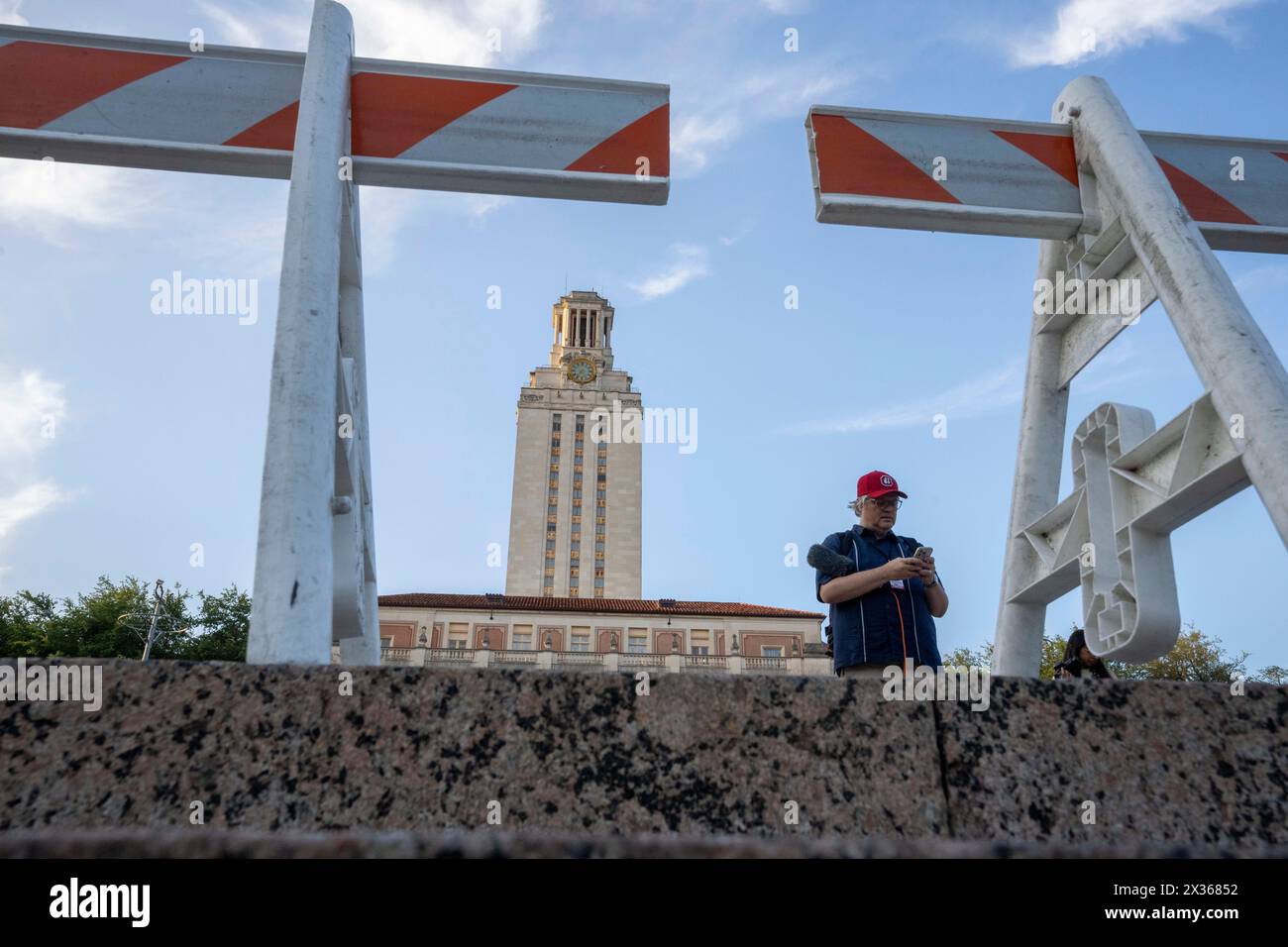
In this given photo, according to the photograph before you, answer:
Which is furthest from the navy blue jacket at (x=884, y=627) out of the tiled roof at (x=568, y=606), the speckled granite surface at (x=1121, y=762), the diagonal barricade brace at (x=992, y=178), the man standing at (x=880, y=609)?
the tiled roof at (x=568, y=606)

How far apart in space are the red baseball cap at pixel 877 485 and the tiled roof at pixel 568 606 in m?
67.9

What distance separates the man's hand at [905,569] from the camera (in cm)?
396

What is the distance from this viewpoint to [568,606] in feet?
243

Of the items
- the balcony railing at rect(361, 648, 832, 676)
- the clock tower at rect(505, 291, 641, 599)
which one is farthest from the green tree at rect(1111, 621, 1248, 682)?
the clock tower at rect(505, 291, 641, 599)

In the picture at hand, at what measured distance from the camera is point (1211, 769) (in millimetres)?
1956

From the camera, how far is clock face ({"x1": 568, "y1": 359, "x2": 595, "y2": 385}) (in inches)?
4459

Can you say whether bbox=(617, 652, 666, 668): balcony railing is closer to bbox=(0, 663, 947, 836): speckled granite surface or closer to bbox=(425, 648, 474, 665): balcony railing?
bbox=(425, 648, 474, 665): balcony railing

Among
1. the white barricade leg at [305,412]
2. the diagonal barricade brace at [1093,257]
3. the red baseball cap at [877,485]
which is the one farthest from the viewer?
the red baseball cap at [877,485]

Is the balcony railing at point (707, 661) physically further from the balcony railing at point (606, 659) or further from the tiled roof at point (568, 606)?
the tiled roof at point (568, 606)

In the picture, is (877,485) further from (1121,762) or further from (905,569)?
(1121,762)

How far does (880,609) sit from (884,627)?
3.2 inches
